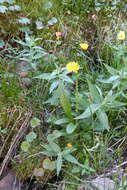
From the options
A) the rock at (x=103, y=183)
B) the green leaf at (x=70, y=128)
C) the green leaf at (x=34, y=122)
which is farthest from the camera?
the green leaf at (x=34, y=122)

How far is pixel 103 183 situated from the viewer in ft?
4.99

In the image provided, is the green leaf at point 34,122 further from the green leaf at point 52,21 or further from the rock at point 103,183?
the green leaf at point 52,21

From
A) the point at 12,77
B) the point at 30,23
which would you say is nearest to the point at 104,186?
the point at 12,77

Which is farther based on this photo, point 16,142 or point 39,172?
point 16,142

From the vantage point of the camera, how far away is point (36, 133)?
1757mm

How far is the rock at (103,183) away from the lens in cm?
149

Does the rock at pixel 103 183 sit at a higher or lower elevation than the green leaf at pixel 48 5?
lower

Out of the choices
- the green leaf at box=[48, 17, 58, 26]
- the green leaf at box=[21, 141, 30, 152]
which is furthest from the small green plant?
the green leaf at box=[48, 17, 58, 26]

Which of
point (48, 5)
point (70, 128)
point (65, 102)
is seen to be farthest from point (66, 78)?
→ point (48, 5)

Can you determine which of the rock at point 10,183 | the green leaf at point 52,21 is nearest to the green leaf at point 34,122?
the rock at point 10,183

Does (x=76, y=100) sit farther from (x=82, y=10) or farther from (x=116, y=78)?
(x=82, y=10)

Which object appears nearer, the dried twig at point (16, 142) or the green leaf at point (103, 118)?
the green leaf at point (103, 118)

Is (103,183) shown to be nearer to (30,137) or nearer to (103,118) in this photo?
(103,118)

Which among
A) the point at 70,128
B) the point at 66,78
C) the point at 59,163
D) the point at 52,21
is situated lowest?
the point at 59,163
